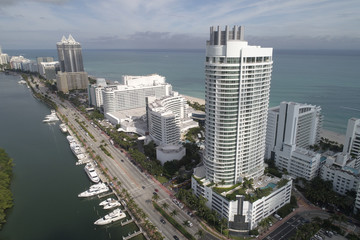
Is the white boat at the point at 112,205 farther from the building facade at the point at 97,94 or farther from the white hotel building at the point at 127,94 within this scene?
the building facade at the point at 97,94

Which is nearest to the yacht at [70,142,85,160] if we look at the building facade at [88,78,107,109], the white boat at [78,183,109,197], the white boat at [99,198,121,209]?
the white boat at [78,183,109,197]

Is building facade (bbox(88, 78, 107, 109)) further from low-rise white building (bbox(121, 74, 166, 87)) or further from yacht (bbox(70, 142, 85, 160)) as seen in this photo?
yacht (bbox(70, 142, 85, 160))

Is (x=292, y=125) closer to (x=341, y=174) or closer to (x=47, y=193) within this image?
(x=341, y=174)

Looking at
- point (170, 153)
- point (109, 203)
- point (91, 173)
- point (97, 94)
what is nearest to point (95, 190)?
point (109, 203)

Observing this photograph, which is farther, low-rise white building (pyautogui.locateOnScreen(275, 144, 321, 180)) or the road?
low-rise white building (pyautogui.locateOnScreen(275, 144, 321, 180))

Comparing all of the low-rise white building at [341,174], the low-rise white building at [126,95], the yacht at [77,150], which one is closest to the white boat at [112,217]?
the yacht at [77,150]

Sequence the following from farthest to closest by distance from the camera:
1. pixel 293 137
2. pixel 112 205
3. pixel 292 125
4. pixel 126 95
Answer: pixel 126 95 → pixel 293 137 → pixel 292 125 → pixel 112 205
